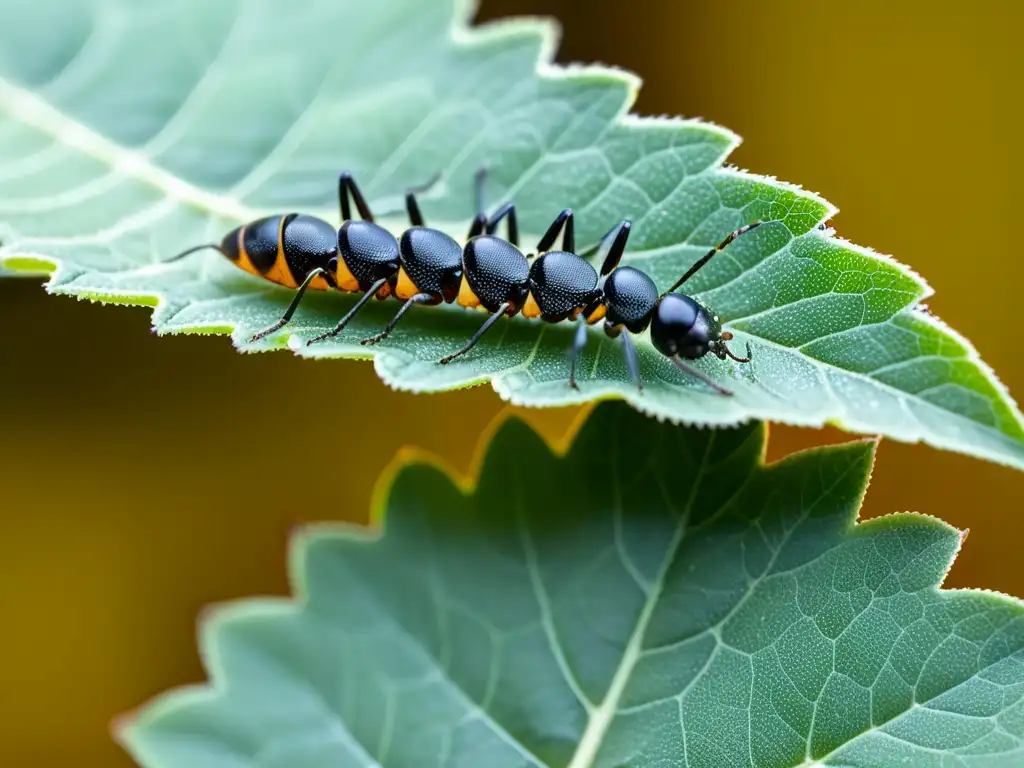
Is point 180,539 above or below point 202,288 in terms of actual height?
below

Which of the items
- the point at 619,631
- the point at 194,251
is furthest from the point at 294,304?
the point at 619,631

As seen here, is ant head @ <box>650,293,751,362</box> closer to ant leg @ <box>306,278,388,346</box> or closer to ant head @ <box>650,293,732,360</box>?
ant head @ <box>650,293,732,360</box>

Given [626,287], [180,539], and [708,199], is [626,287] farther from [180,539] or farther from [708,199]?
[180,539]

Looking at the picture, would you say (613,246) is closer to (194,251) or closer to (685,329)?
(685,329)

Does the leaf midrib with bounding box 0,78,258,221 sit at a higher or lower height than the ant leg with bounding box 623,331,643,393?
higher

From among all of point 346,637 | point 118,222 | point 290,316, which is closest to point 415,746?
point 346,637

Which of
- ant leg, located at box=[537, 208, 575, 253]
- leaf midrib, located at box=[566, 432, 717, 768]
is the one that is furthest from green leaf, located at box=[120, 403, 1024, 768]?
ant leg, located at box=[537, 208, 575, 253]

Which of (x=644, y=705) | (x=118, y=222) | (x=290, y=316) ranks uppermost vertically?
(x=118, y=222)
